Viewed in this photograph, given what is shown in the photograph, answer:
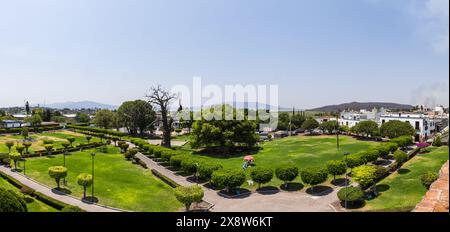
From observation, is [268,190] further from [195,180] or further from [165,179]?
[165,179]

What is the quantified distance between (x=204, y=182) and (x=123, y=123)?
240 feet

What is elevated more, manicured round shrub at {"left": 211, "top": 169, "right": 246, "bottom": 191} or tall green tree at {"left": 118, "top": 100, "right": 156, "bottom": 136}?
tall green tree at {"left": 118, "top": 100, "right": 156, "bottom": 136}

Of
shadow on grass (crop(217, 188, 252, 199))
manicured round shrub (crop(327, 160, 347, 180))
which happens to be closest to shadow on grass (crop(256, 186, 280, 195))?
shadow on grass (crop(217, 188, 252, 199))

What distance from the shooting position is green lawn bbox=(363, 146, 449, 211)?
35.0 meters

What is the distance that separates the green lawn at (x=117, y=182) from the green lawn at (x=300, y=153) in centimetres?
1446

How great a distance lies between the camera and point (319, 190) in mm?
42406

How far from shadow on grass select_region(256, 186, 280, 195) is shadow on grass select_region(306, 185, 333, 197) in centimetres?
411

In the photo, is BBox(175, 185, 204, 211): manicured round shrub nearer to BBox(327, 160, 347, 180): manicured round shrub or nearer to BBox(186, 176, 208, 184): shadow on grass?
BBox(186, 176, 208, 184): shadow on grass

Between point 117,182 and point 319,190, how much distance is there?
27.2m

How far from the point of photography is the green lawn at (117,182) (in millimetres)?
37094

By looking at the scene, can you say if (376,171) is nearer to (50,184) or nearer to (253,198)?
(253,198)
